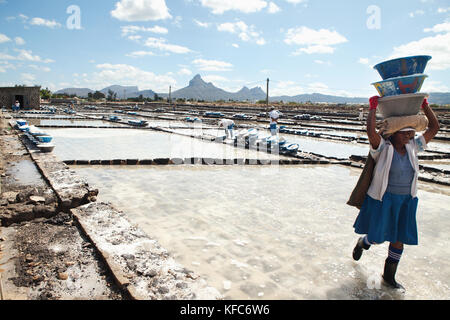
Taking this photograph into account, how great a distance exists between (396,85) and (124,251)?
10.3 ft

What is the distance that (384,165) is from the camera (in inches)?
111

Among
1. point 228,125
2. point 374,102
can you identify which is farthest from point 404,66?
point 228,125

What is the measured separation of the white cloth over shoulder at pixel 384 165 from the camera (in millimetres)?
2807

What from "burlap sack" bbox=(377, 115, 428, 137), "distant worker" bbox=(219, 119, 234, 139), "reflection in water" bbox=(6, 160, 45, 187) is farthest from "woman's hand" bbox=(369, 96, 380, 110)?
"distant worker" bbox=(219, 119, 234, 139)

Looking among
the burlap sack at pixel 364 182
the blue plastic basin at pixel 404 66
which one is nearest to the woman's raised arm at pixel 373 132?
the burlap sack at pixel 364 182

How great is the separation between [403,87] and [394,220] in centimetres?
122

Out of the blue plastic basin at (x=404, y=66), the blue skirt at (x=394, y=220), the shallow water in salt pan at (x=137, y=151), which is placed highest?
the blue plastic basin at (x=404, y=66)

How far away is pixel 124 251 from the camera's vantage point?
10.6 ft

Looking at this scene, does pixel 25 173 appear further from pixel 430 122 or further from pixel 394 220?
pixel 430 122

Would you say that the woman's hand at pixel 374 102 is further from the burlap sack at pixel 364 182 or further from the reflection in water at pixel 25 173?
the reflection in water at pixel 25 173

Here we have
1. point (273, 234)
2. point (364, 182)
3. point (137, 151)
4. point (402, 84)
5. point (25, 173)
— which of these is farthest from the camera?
point (137, 151)
